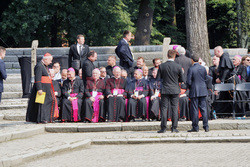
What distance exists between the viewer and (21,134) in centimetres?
1115

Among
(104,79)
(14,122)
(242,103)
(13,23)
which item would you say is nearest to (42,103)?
(14,122)

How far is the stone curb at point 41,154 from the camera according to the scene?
8.14 m

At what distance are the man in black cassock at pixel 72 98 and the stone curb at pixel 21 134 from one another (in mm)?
1434

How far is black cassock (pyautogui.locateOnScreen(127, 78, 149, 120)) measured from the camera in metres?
13.3

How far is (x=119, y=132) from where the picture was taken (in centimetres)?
1198

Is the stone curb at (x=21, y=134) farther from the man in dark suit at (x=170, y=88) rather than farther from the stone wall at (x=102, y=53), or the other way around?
the stone wall at (x=102, y=53)

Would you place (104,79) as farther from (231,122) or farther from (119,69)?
(231,122)

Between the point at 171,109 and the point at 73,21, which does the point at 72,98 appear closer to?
the point at 171,109

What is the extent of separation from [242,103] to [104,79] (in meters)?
3.69

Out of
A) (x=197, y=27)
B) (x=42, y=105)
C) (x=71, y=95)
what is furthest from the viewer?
(x=197, y=27)

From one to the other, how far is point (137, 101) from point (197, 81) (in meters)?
2.27

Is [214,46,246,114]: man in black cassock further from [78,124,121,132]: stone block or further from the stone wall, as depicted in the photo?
the stone wall

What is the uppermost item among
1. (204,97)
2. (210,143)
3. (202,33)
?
(202,33)

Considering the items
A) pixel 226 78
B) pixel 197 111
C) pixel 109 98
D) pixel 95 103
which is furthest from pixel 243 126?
pixel 95 103
